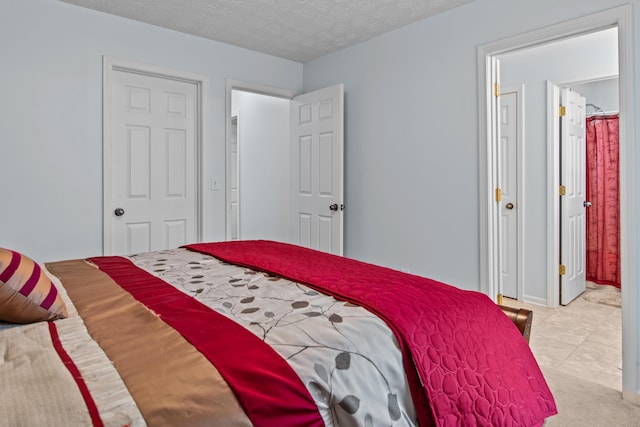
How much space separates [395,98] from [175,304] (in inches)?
108

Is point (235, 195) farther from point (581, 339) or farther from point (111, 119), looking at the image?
point (581, 339)

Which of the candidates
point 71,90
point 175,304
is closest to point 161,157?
point 71,90

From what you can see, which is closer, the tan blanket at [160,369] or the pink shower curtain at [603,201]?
the tan blanket at [160,369]

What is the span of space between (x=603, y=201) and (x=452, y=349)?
4376 mm

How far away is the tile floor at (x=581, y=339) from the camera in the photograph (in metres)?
2.52

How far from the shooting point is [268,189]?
500 centimetres

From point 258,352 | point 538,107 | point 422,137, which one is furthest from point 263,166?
point 258,352

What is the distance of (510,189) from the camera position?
398 centimetres

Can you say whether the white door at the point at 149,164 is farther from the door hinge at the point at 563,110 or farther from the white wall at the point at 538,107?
the door hinge at the point at 563,110

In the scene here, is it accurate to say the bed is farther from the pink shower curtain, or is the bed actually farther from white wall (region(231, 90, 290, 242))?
the pink shower curtain

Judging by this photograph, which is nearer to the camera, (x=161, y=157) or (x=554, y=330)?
(x=554, y=330)

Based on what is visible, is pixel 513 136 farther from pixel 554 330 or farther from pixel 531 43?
pixel 554 330

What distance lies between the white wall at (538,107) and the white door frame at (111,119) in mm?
2699

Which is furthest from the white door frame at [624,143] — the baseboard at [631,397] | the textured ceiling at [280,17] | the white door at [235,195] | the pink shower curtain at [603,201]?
the white door at [235,195]
